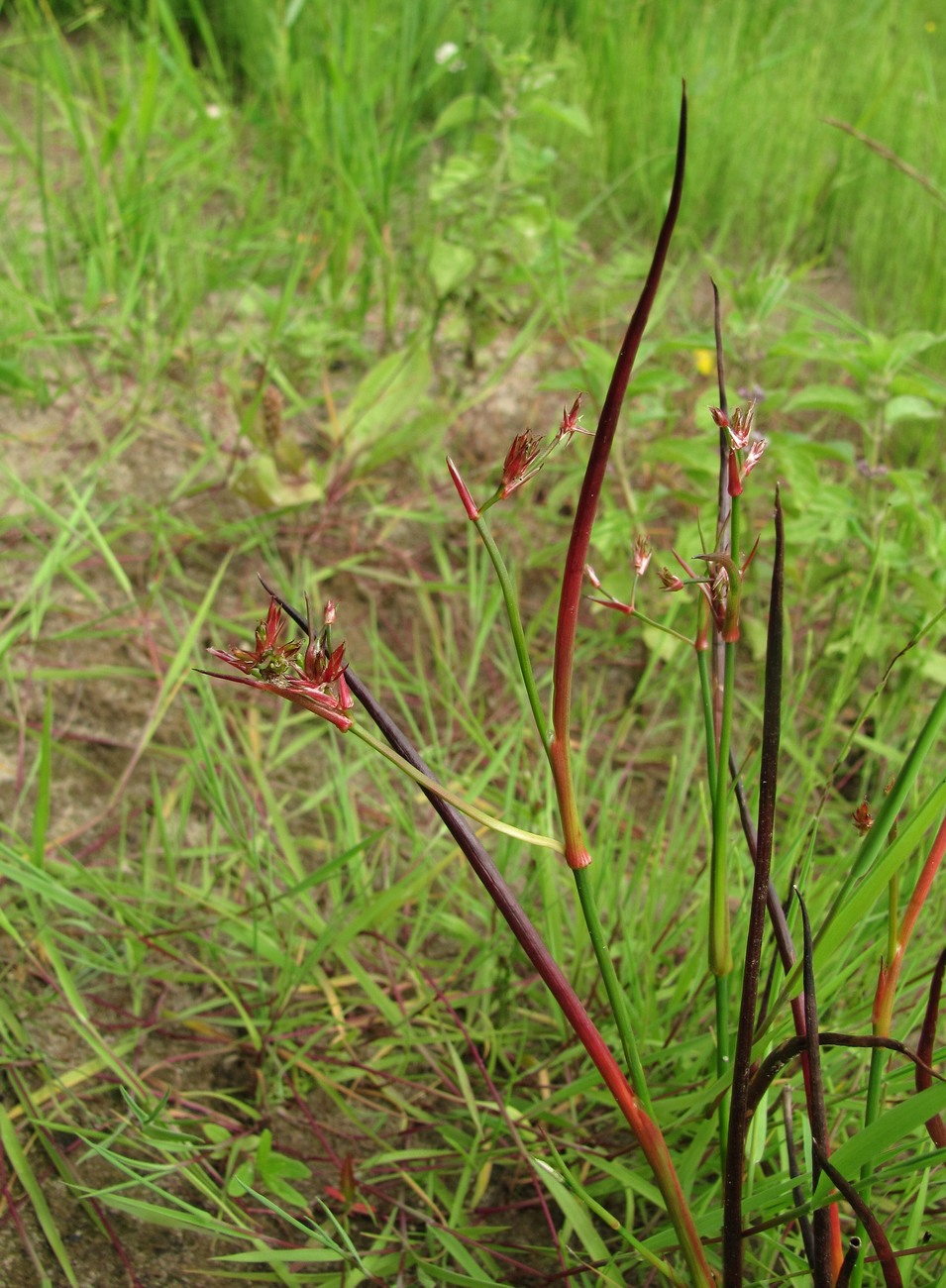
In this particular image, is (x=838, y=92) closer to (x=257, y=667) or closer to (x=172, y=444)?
(x=172, y=444)

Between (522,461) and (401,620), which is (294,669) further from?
(401,620)

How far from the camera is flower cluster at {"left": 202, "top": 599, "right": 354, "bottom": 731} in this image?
0.52 meters

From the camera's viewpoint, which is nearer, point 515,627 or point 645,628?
point 515,627

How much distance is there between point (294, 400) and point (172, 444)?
23 cm

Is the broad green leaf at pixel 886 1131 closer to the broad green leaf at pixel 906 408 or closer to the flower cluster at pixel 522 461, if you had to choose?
the flower cluster at pixel 522 461

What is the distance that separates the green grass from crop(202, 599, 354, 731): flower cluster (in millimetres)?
326

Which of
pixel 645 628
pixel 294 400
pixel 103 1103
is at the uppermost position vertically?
pixel 294 400

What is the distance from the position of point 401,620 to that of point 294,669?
3.85ft

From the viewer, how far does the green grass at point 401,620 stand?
959mm

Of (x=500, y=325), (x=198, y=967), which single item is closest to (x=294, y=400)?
(x=500, y=325)

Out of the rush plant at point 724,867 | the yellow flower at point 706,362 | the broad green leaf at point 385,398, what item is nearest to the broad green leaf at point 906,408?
the yellow flower at point 706,362

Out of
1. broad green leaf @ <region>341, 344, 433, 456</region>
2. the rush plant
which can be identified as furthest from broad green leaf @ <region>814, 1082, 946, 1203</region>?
broad green leaf @ <region>341, 344, 433, 456</region>

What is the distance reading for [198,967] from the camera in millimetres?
1144

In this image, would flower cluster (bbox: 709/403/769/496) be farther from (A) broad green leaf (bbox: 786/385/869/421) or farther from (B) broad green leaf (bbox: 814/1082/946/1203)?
(A) broad green leaf (bbox: 786/385/869/421)
